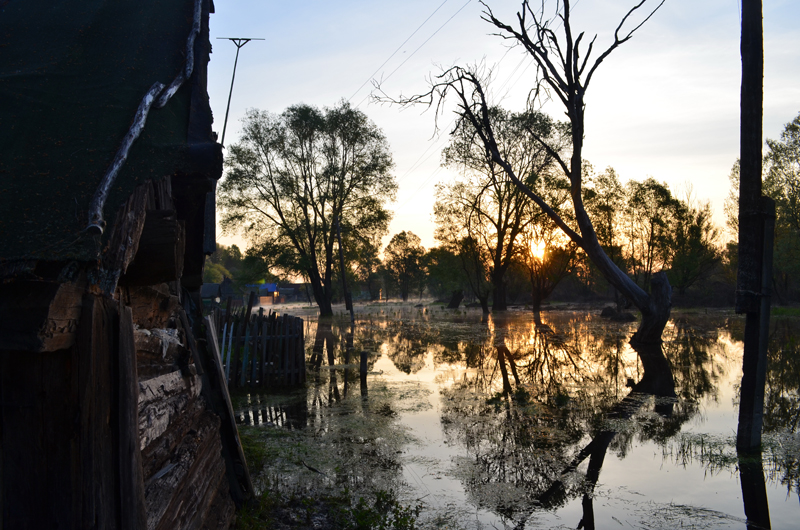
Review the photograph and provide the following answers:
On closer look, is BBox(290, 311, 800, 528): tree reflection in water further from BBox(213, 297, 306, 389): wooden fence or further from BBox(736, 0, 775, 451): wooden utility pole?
BBox(213, 297, 306, 389): wooden fence

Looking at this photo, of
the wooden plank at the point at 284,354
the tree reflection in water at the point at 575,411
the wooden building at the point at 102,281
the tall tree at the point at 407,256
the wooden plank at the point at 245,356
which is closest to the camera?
the wooden building at the point at 102,281

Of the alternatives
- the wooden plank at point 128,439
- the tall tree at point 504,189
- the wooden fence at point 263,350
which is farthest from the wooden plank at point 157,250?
the tall tree at point 504,189

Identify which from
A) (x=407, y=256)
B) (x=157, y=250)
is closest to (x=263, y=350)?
(x=157, y=250)

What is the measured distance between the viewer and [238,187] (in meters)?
35.2

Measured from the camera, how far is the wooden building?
1934mm

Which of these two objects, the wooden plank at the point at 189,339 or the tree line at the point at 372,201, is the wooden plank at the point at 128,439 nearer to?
the wooden plank at the point at 189,339

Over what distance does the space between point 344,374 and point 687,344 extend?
1178cm

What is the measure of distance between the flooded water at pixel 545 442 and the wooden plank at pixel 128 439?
10.1ft

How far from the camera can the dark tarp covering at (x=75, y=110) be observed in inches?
81.5

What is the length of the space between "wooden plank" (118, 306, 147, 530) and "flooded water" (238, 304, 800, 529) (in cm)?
309

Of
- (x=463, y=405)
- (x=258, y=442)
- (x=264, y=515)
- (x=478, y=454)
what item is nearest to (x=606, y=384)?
(x=463, y=405)

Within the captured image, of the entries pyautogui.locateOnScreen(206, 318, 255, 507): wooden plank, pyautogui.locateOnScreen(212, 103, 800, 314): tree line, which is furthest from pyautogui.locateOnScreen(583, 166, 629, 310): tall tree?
pyautogui.locateOnScreen(206, 318, 255, 507): wooden plank

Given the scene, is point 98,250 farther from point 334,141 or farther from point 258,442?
point 334,141

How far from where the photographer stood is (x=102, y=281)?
2.10 metres
